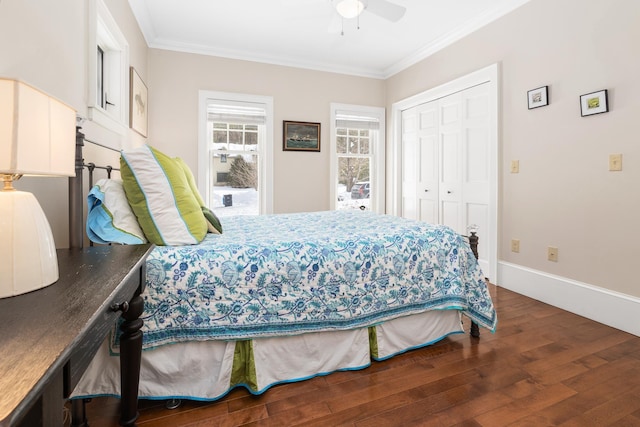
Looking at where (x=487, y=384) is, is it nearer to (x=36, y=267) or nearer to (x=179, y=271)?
(x=179, y=271)

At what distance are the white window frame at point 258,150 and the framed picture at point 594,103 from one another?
318 centimetres

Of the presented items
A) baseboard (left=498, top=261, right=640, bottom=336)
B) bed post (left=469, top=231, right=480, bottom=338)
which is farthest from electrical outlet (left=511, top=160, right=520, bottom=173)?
bed post (left=469, top=231, right=480, bottom=338)

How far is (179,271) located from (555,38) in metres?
3.31

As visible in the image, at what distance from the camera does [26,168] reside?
785 mm

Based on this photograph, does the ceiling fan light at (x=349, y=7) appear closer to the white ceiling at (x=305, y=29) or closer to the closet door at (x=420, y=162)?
the white ceiling at (x=305, y=29)

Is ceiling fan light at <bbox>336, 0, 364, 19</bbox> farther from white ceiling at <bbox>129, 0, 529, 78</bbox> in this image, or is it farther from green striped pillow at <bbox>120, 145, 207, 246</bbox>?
green striped pillow at <bbox>120, 145, 207, 246</bbox>

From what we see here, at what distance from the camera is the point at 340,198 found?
476 centimetres

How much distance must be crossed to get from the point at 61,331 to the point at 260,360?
3.63 ft

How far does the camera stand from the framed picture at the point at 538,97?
273cm

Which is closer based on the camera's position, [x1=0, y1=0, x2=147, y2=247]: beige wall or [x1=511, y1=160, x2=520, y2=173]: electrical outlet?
[x1=0, y1=0, x2=147, y2=247]: beige wall

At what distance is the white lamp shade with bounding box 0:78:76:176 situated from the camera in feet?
2.42

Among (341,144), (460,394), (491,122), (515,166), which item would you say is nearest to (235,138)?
(341,144)

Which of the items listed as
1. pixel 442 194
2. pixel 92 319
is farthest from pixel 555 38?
pixel 92 319

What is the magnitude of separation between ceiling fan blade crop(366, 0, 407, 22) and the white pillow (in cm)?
237
